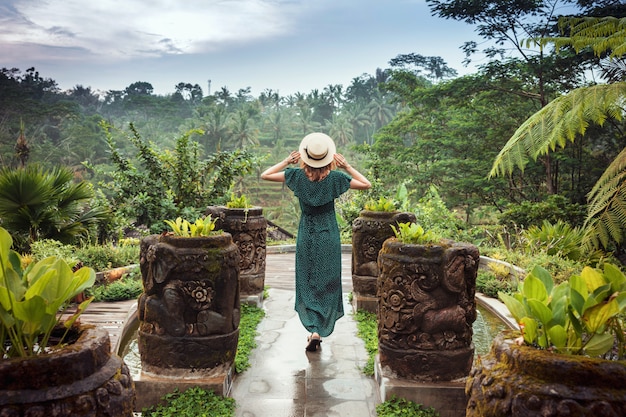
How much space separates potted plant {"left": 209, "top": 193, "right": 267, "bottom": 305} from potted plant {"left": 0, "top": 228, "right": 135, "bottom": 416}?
3.99 m

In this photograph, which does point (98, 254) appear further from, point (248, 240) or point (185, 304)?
point (185, 304)

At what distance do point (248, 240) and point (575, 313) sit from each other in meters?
4.50

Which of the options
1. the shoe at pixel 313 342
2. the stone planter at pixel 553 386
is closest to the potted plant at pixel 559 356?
the stone planter at pixel 553 386

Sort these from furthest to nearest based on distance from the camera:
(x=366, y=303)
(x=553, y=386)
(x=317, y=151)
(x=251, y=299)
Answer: (x=251, y=299), (x=366, y=303), (x=317, y=151), (x=553, y=386)

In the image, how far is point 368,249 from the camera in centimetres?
577

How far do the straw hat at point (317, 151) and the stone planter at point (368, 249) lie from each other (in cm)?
153

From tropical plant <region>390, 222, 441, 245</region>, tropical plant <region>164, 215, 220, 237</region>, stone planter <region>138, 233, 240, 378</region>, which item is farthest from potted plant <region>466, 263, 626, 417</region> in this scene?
tropical plant <region>164, 215, 220, 237</region>

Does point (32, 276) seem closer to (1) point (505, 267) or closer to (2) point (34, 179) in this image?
(2) point (34, 179)

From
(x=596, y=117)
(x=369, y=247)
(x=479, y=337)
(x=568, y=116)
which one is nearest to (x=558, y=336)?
(x=479, y=337)

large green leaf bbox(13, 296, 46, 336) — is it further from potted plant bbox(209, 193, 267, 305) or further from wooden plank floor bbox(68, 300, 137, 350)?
potted plant bbox(209, 193, 267, 305)

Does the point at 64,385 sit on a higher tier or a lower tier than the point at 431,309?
higher

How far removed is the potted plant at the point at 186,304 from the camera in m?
3.43

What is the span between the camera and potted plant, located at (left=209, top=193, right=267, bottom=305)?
19.3ft

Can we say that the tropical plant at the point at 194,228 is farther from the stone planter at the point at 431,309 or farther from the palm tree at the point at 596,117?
the palm tree at the point at 596,117
